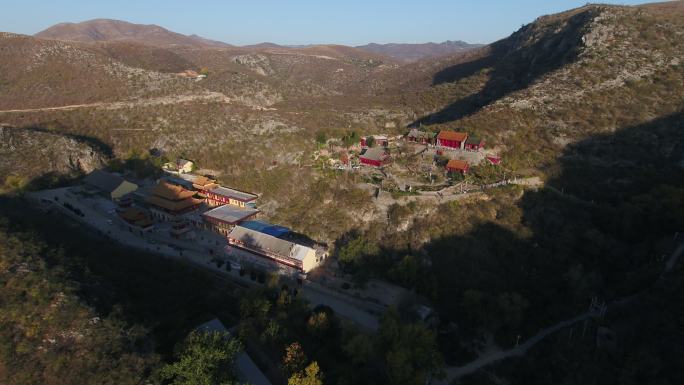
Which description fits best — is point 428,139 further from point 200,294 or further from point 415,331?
point 200,294

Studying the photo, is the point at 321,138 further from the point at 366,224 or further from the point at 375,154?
the point at 366,224

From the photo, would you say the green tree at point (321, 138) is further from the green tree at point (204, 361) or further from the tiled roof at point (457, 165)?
the green tree at point (204, 361)

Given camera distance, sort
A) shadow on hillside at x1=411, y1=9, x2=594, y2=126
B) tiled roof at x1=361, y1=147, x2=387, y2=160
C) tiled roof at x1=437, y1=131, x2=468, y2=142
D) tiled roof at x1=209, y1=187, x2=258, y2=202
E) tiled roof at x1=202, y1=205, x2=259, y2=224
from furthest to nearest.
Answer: shadow on hillside at x1=411, y1=9, x2=594, y2=126
tiled roof at x1=361, y1=147, x2=387, y2=160
tiled roof at x1=437, y1=131, x2=468, y2=142
tiled roof at x1=209, y1=187, x2=258, y2=202
tiled roof at x1=202, y1=205, x2=259, y2=224

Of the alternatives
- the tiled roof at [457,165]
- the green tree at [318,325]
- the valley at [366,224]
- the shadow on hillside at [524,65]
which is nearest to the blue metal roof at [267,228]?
the valley at [366,224]

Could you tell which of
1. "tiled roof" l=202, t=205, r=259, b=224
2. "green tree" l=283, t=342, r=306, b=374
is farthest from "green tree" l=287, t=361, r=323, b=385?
"tiled roof" l=202, t=205, r=259, b=224

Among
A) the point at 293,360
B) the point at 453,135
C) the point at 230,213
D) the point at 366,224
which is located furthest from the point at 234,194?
the point at 453,135

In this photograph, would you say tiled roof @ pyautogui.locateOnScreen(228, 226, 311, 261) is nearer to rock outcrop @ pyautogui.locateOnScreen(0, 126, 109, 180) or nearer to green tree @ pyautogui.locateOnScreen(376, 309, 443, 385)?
green tree @ pyautogui.locateOnScreen(376, 309, 443, 385)
